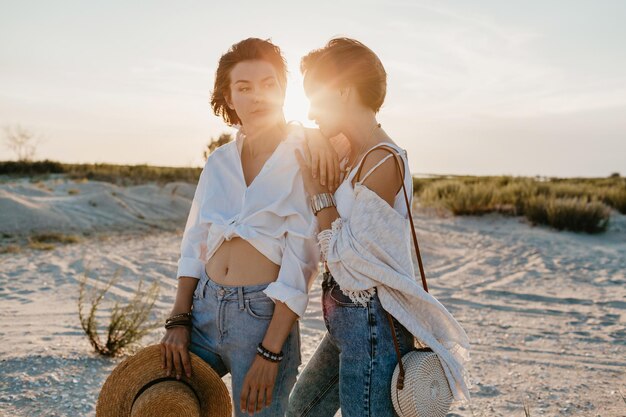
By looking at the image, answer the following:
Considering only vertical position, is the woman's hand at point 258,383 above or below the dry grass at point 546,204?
below

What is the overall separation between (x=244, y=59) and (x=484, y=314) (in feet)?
18.5

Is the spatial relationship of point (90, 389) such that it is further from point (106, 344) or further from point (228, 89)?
point (228, 89)

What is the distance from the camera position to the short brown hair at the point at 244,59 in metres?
2.26

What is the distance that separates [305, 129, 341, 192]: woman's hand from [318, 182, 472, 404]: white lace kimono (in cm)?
12

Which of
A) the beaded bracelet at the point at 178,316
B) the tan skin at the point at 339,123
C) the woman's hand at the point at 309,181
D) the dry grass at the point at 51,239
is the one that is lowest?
the dry grass at the point at 51,239

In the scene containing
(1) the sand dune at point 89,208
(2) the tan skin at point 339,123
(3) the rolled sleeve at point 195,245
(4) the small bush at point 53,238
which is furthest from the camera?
(1) the sand dune at point 89,208

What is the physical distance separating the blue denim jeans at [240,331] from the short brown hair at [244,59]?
0.78 m

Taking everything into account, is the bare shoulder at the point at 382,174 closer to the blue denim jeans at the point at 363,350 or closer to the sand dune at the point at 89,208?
the blue denim jeans at the point at 363,350

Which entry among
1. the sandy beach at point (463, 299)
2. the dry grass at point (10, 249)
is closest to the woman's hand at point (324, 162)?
the sandy beach at point (463, 299)

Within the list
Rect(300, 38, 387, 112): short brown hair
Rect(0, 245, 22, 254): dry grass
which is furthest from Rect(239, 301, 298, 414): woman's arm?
Rect(0, 245, 22, 254): dry grass

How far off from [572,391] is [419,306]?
3.17 m

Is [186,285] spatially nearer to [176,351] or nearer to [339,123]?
[176,351]

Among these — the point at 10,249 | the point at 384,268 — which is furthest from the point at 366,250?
the point at 10,249

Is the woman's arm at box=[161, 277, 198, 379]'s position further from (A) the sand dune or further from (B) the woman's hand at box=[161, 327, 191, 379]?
(A) the sand dune
